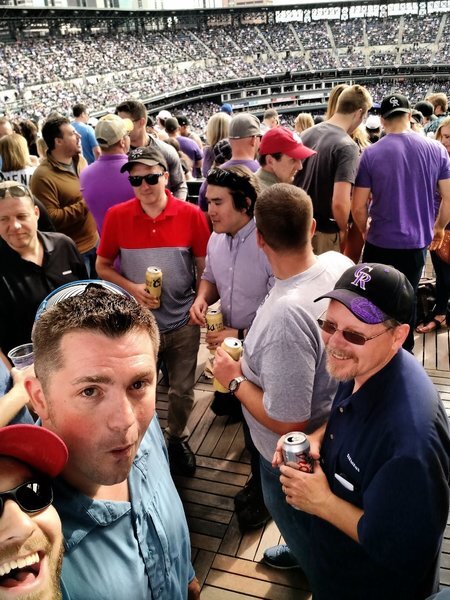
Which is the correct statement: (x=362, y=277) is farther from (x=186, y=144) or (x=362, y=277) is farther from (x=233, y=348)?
(x=186, y=144)

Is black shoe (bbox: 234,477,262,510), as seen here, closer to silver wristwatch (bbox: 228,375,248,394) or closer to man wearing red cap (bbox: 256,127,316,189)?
silver wristwatch (bbox: 228,375,248,394)

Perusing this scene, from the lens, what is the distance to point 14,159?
4188 mm

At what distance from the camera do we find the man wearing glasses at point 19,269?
2533 millimetres

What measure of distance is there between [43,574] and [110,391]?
0.45m

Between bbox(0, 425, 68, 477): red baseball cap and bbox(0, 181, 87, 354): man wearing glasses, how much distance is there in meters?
1.84

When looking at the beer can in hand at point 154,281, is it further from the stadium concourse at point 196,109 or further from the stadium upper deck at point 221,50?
the stadium upper deck at point 221,50

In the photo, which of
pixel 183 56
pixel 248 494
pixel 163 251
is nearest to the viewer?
pixel 248 494

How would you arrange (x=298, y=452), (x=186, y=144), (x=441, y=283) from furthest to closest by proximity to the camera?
1. (x=186, y=144)
2. (x=441, y=283)
3. (x=298, y=452)

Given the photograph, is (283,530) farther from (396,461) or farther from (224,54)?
(224,54)

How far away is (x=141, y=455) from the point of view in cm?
151

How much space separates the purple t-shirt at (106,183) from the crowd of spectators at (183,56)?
24141mm

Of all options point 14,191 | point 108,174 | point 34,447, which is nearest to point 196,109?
point 108,174

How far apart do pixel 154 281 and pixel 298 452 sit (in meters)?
1.60

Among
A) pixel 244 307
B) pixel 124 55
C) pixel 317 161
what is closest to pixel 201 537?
pixel 244 307
